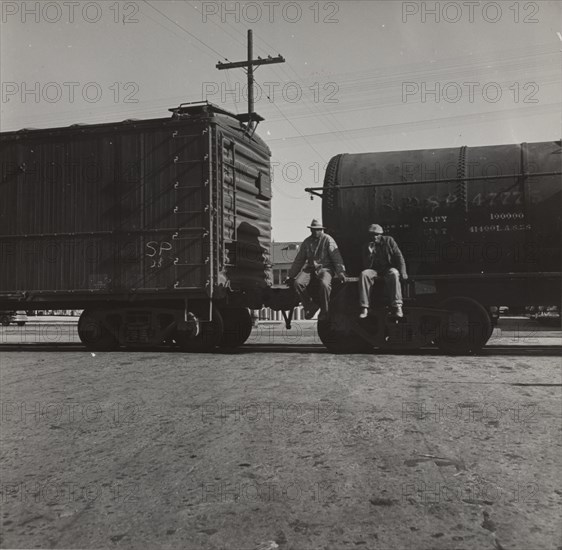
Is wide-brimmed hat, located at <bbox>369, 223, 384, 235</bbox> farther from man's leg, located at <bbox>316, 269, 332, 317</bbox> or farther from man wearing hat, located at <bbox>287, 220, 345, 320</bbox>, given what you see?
man's leg, located at <bbox>316, 269, 332, 317</bbox>

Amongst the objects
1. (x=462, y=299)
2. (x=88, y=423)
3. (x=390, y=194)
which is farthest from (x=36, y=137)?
(x=462, y=299)

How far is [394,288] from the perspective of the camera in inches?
354

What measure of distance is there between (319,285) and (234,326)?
2364mm

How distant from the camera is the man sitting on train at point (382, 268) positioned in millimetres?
8984

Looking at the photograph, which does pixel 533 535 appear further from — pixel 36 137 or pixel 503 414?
pixel 36 137

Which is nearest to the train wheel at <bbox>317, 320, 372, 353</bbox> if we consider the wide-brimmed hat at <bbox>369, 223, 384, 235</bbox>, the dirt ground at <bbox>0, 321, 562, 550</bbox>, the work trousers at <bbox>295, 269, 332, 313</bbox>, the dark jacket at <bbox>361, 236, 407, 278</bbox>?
the work trousers at <bbox>295, 269, 332, 313</bbox>

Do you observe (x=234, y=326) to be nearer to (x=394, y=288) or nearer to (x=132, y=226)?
(x=132, y=226)

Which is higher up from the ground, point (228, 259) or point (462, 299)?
point (228, 259)

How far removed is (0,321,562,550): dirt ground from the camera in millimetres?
2859

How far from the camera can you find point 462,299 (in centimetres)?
930

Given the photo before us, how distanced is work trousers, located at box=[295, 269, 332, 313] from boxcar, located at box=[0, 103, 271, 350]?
1124 mm

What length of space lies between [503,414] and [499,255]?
502 centimetres

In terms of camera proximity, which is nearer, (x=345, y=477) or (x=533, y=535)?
(x=533, y=535)

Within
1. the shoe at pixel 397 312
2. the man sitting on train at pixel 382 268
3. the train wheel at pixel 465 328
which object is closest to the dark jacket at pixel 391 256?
the man sitting on train at pixel 382 268
